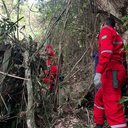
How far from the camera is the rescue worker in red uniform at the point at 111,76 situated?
4.58 m

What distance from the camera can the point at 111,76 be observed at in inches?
186

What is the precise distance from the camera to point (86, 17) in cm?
746

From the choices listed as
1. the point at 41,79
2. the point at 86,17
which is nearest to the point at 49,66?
the point at 41,79

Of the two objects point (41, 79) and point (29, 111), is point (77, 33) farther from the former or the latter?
point (29, 111)

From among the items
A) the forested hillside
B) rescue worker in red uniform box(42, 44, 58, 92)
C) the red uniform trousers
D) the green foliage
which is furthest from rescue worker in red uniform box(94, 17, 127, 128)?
the green foliage

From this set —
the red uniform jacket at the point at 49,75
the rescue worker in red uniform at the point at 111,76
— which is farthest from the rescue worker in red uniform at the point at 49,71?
the rescue worker in red uniform at the point at 111,76

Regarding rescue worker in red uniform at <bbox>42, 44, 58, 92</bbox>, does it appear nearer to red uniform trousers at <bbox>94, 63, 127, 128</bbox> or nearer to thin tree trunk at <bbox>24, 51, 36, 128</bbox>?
thin tree trunk at <bbox>24, 51, 36, 128</bbox>

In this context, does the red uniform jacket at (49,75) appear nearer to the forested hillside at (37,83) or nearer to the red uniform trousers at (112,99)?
the forested hillside at (37,83)

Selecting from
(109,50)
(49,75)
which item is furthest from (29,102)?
(109,50)

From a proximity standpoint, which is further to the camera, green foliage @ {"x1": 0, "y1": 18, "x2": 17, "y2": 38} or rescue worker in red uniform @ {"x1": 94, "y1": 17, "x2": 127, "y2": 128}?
green foliage @ {"x1": 0, "y1": 18, "x2": 17, "y2": 38}

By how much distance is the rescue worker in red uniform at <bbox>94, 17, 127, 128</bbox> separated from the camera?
4.58 metres

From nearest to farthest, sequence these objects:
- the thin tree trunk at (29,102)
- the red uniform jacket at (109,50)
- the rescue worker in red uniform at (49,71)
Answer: the thin tree trunk at (29,102), the red uniform jacket at (109,50), the rescue worker in red uniform at (49,71)

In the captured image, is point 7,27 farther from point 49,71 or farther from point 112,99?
point 112,99

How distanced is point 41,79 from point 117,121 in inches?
53.2
